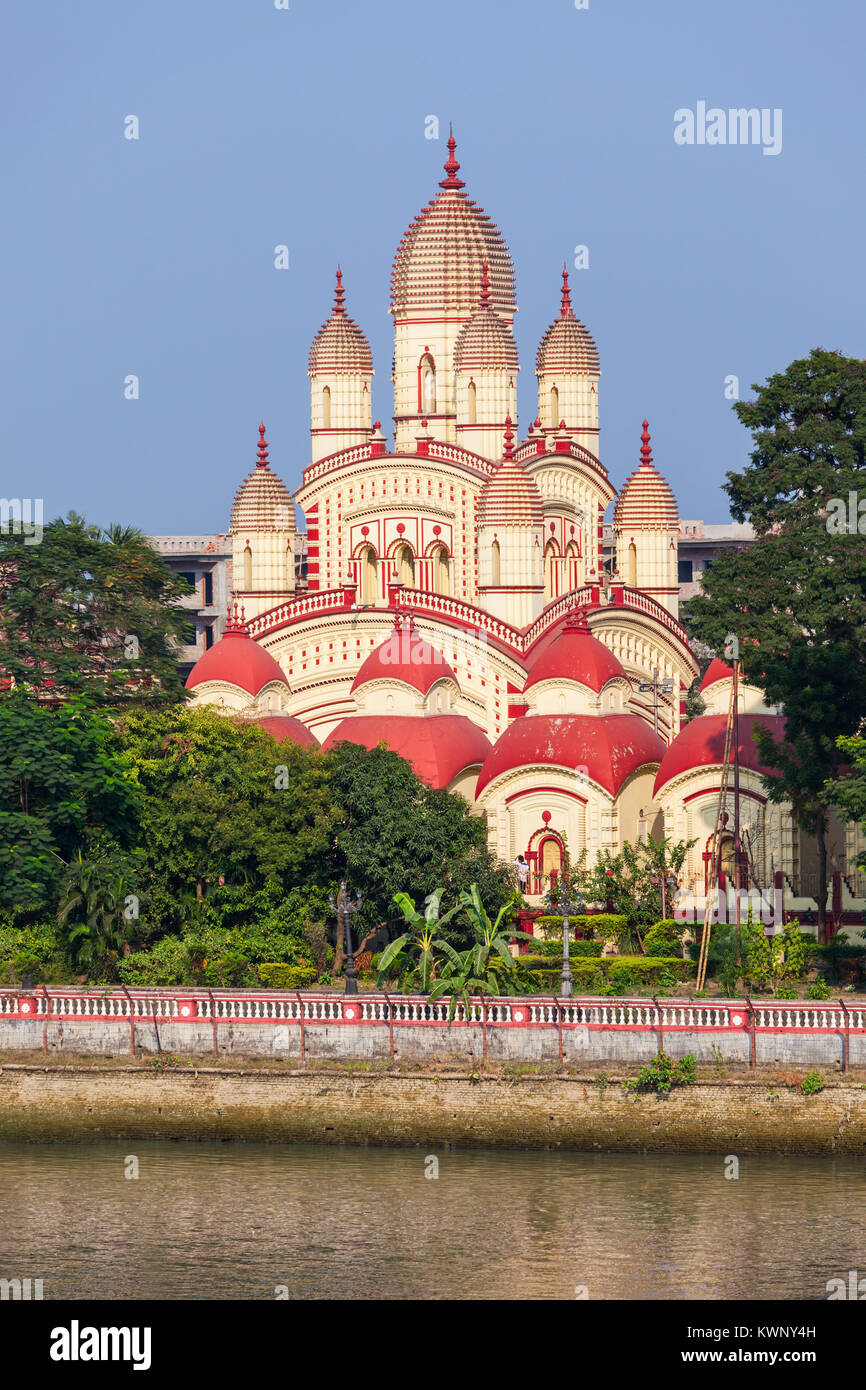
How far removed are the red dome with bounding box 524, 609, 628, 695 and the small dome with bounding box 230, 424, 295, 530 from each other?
12.8 metres

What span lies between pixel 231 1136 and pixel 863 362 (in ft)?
69.5

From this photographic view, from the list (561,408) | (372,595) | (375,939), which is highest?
(561,408)

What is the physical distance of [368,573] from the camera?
70875 millimetres

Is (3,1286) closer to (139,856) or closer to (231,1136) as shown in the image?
(231,1136)

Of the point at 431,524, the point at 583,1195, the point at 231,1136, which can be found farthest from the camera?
the point at 431,524

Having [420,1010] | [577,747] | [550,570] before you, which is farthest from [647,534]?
[420,1010]

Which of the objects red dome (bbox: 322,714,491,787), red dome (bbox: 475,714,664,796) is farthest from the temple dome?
red dome (bbox: 475,714,664,796)

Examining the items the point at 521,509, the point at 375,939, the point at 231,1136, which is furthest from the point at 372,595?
the point at 231,1136

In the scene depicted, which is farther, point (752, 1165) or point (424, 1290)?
point (752, 1165)

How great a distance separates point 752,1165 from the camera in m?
41.6

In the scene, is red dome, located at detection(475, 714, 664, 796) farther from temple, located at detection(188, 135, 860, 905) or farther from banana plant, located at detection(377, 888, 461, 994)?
banana plant, located at detection(377, 888, 461, 994)

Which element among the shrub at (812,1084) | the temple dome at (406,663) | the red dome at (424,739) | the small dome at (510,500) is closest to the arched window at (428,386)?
the small dome at (510,500)

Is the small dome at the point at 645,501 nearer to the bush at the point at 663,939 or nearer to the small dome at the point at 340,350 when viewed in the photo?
the small dome at the point at 340,350

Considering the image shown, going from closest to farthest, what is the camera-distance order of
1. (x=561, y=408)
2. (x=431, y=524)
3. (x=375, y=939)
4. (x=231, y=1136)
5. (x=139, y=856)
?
1. (x=231, y=1136)
2. (x=139, y=856)
3. (x=375, y=939)
4. (x=431, y=524)
5. (x=561, y=408)
